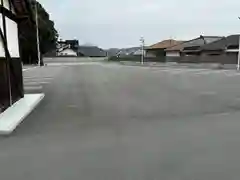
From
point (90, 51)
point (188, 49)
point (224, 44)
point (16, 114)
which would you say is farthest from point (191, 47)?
point (16, 114)

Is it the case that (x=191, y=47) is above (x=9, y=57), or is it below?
above

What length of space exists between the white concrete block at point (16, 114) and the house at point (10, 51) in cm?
24

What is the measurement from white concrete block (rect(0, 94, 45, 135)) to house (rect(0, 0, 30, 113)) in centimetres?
24

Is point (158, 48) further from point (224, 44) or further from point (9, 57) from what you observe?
point (9, 57)

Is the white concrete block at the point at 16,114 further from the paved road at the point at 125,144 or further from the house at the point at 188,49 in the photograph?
the house at the point at 188,49

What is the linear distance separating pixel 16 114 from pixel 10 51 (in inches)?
121

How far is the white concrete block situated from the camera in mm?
7086

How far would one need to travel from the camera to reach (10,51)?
1091 centimetres

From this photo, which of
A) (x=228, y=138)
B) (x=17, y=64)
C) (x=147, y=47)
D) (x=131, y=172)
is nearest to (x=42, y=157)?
(x=131, y=172)

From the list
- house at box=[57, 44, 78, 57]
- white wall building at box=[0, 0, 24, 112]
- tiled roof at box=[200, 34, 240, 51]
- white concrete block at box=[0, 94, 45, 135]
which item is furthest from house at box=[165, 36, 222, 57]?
white concrete block at box=[0, 94, 45, 135]

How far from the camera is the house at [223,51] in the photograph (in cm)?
4393

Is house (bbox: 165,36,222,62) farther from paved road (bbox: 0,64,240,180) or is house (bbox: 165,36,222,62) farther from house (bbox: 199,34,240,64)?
paved road (bbox: 0,64,240,180)

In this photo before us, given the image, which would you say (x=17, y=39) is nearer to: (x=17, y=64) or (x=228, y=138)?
(x=17, y=64)

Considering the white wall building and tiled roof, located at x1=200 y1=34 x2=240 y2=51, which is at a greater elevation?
tiled roof, located at x1=200 y1=34 x2=240 y2=51
